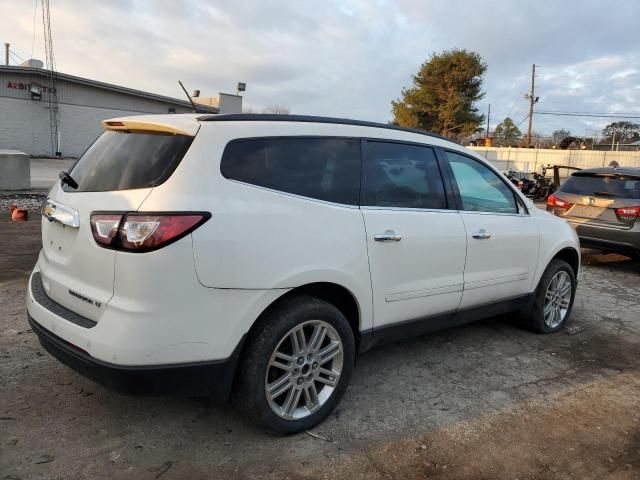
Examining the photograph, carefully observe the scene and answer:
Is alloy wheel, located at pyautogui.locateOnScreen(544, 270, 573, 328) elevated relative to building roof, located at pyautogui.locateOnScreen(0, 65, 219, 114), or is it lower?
lower

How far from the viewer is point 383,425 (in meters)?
3.15

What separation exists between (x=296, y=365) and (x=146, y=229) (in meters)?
1.12

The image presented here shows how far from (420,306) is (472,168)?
4.26ft

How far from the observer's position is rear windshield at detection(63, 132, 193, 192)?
2598 millimetres

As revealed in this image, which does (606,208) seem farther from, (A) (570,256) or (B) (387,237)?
(B) (387,237)

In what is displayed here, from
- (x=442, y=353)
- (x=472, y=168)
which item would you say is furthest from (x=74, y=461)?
(x=472, y=168)

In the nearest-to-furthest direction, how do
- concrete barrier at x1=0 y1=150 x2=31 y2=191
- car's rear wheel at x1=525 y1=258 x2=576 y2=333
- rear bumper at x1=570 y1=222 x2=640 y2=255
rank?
car's rear wheel at x1=525 y1=258 x2=576 y2=333 → rear bumper at x1=570 y1=222 x2=640 y2=255 → concrete barrier at x1=0 y1=150 x2=31 y2=191

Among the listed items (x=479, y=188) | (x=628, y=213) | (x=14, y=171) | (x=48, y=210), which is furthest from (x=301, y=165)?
(x=14, y=171)

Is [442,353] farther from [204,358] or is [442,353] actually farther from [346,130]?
[204,358]

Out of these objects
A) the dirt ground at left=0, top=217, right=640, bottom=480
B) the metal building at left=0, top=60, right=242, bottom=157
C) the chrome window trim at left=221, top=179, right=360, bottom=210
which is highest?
the metal building at left=0, top=60, right=242, bottom=157

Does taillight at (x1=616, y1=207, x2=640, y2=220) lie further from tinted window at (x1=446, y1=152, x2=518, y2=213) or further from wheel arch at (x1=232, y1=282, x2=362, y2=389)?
wheel arch at (x1=232, y1=282, x2=362, y2=389)

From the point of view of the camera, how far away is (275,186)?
283 centimetres

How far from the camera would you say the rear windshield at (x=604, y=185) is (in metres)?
7.67

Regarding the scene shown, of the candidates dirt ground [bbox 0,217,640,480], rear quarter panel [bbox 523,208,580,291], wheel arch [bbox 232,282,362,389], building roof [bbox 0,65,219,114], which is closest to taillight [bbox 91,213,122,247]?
wheel arch [bbox 232,282,362,389]
